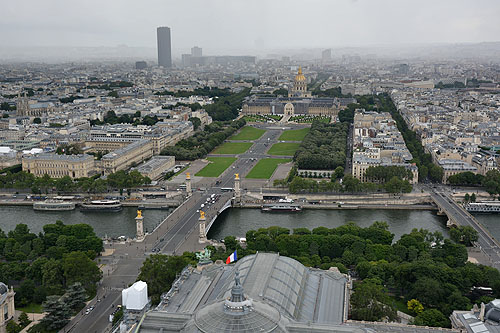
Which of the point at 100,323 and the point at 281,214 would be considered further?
the point at 281,214

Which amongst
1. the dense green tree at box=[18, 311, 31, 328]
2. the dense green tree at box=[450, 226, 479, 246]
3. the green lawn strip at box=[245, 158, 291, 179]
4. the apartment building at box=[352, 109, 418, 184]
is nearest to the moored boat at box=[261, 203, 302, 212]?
the green lawn strip at box=[245, 158, 291, 179]

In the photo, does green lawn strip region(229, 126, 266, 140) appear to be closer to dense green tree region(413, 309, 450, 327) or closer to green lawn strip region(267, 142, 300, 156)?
green lawn strip region(267, 142, 300, 156)

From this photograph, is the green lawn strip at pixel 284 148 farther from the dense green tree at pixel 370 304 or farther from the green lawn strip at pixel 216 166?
the dense green tree at pixel 370 304

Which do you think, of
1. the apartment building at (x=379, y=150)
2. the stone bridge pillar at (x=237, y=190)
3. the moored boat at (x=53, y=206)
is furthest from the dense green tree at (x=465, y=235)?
the moored boat at (x=53, y=206)

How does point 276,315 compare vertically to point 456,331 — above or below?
above

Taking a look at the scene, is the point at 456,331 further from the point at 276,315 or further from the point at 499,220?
the point at 499,220

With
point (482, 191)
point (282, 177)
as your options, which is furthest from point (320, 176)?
point (482, 191)
